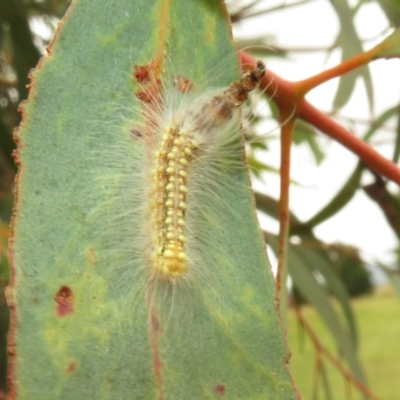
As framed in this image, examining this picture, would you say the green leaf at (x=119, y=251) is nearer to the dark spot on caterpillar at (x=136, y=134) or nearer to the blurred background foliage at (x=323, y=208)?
the dark spot on caterpillar at (x=136, y=134)

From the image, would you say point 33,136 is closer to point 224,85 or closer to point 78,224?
point 78,224

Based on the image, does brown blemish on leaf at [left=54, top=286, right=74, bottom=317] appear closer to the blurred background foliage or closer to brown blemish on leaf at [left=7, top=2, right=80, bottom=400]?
brown blemish on leaf at [left=7, top=2, right=80, bottom=400]

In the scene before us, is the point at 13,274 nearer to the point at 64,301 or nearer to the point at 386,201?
the point at 64,301

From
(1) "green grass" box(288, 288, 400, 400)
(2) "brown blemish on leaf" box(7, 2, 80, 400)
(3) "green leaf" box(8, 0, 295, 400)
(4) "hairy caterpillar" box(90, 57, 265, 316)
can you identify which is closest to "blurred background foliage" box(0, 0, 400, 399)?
(4) "hairy caterpillar" box(90, 57, 265, 316)

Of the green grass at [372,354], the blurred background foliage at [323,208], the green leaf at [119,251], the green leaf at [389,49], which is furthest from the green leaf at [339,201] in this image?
the green grass at [372,354]

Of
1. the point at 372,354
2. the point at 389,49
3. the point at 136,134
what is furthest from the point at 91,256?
the point at 372,354

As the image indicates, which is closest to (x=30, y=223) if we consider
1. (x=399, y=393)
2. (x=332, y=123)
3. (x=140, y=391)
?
(x=140, y=391)
